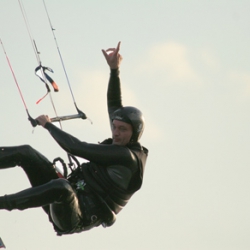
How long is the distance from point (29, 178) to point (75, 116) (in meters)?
0.99

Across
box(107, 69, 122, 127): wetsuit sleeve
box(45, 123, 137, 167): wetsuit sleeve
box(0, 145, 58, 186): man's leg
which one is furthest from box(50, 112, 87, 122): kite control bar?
box(107, 69, 122, 127): wetsuit sleeve

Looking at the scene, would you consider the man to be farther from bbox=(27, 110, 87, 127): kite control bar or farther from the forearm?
the forearm

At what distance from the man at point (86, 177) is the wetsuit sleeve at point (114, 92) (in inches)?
29.5

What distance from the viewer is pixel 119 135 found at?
14.9 meters

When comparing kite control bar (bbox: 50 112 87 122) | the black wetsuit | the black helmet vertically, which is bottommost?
the black wetsuit

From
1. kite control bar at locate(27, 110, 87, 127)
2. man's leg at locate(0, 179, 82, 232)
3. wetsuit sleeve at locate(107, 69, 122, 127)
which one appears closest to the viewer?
kite control bar at locate(27, 110, 87, 127)

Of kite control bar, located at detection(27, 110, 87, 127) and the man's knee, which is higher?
kite control bar, located at detection(27, 110, 87, 127)

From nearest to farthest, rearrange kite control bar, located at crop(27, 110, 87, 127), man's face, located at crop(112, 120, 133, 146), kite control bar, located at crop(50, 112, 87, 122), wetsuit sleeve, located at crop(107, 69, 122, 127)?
kite control bar, located at crop(27, 110, 87, 127)
kite control bar, located at crop(50, 112, 87, 122)
man's face, located at crop(112, 120, 133, 146)
wetsuit sleeve, located at crop(107, 69, 122, 127)

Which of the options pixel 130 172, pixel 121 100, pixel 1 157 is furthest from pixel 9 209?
pixel 121 100

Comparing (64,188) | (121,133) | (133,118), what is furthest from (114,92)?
(64,188)

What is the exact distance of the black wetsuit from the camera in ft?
46.9

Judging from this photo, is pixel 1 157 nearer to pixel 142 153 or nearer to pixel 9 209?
pixel 9 209

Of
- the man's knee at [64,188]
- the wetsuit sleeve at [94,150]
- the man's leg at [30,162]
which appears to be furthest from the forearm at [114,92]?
the man's knee at [64,188]

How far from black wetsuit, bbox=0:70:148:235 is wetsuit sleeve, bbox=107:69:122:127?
998mm
